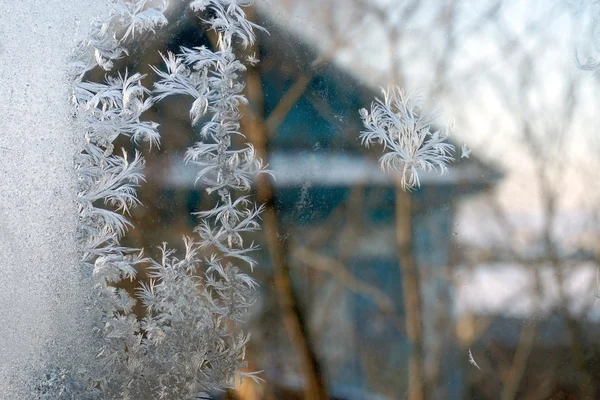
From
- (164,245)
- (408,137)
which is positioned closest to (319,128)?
(408,137)

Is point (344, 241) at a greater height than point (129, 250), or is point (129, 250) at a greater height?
point (344, 241)

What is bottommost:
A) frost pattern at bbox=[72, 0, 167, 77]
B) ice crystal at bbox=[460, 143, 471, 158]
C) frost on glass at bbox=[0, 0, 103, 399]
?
frost on glass at bbox=[0, 0, 103, 399]

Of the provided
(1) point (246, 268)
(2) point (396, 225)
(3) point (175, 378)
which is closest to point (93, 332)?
(3) point (175, 378)

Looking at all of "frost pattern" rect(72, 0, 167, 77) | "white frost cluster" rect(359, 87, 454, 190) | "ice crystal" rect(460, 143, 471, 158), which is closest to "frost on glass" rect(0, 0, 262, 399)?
"frost pattern" rect(72, 0, 167, 77)

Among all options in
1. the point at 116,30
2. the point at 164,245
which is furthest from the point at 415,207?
the point at 116,30

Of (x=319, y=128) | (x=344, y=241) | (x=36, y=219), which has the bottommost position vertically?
(x=36, y=219)

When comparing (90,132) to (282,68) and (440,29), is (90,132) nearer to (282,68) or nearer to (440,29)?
(282,68)

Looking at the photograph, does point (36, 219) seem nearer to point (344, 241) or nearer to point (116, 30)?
point (116, 30)

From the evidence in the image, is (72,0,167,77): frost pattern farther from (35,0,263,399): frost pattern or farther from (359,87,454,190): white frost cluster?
(359,87,454,190): white frost cluster
